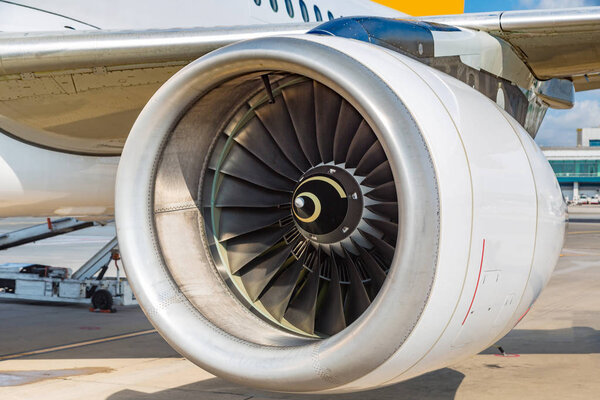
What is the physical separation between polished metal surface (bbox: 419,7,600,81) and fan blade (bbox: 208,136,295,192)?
1412 millimetres

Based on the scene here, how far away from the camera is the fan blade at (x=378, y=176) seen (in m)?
3.82

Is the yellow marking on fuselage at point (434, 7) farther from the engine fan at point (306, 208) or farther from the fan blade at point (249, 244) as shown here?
the fan blade at point (249, 244)

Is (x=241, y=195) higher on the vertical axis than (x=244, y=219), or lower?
higher

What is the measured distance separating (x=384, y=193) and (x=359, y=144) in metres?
0.29

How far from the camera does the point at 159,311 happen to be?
364cm

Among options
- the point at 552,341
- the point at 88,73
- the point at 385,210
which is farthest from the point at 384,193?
the point at 552,341

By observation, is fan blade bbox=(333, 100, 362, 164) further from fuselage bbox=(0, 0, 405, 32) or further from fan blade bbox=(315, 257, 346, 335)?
fuselage bbox=(0, 0, 405, 32)

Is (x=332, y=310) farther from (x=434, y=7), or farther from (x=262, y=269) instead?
(x=434, y=7)

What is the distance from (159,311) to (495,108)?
1.88 m

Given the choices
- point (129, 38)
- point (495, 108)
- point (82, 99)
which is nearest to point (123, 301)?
point (82, 99)

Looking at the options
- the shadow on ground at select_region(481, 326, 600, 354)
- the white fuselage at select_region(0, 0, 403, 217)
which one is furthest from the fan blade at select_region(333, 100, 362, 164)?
the shadow on ground at select_region(481, 326, 600, 354)

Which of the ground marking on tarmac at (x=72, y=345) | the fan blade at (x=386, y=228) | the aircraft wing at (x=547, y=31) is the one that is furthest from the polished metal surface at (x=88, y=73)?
the ground marking on tarmac at (x=72, y=345)

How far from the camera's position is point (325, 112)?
3994 millimetres

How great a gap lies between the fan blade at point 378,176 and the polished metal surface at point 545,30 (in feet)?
4.16
